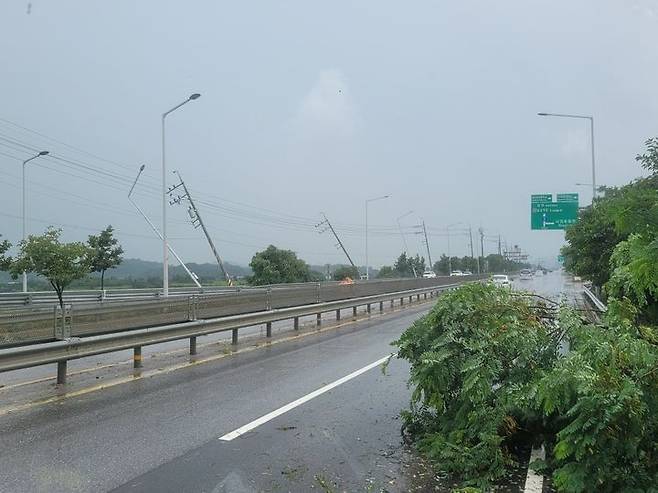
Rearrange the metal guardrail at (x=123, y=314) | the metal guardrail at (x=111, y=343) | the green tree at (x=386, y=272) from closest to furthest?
the metal guardrail at (x=111, y=343), the metal guardrail at (x=123, y=314), the green tree at (x=386, y=272)

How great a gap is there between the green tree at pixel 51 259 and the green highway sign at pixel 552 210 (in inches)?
1141

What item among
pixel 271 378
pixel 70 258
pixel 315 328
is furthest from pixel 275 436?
pixel 70 258

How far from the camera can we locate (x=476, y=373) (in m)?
5.59

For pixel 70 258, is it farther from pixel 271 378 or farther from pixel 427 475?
pixel 427 475

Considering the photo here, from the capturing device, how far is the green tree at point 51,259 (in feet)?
85.7

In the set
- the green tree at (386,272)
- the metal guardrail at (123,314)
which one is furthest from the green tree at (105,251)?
the green tree at (386,272)

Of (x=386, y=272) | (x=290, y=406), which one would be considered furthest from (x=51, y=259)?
(x=386, y=272)

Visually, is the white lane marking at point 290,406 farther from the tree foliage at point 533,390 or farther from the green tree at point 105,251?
the green tree at point 105,251

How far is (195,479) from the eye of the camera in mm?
5160

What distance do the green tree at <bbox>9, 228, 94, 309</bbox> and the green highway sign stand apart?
29.0 metres

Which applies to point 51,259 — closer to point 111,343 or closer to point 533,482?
point 111,343

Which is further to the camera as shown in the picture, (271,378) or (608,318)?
(271,378)

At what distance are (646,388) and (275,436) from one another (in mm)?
3716

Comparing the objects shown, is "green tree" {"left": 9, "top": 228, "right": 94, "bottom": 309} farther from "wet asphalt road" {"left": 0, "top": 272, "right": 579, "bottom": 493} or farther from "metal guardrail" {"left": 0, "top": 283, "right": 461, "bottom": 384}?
"wet asphalt road" {"left": 0, "top": 272, "right": 579, "bottom": 493}
